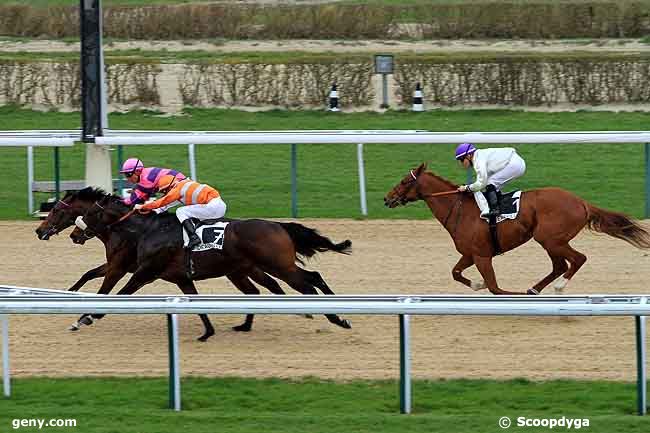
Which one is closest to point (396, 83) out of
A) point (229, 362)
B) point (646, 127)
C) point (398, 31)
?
point (646, 127)

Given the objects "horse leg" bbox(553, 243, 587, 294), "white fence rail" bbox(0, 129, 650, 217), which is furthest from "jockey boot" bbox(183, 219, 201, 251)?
"white fence rail" bbox(0, 129, 650, 217)

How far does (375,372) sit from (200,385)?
0.90 m

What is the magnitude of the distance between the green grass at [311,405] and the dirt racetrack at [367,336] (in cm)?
26

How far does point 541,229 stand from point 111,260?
263 cm

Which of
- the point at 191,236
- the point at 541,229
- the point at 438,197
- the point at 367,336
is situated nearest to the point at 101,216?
the point at 191,236

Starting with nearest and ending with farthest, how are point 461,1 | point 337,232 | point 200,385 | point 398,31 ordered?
point 200,385 → point 337,232 → point 398,31 → point 461,1

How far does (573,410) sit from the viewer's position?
6.56m

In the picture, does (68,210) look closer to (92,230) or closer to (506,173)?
(92,230)

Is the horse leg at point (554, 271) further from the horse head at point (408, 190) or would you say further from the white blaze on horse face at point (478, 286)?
the horse head at point (408, 190)

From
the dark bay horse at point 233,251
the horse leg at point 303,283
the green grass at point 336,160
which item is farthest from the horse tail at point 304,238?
the green grass at point 336,160

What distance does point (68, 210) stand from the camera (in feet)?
29.5

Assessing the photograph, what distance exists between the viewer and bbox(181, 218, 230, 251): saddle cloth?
8.39m

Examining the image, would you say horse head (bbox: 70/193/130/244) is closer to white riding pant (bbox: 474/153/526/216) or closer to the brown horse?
the brown horse

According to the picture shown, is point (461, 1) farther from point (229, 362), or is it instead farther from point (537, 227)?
point (229, 362)
